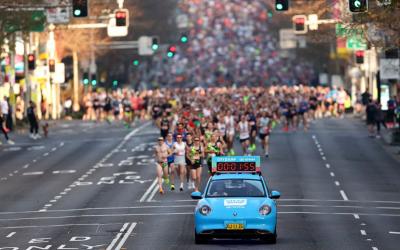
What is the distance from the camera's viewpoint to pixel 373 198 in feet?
141

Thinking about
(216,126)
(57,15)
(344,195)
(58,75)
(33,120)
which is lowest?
(344,195)

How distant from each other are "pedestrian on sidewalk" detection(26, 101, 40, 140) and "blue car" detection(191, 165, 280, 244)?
1438 inches

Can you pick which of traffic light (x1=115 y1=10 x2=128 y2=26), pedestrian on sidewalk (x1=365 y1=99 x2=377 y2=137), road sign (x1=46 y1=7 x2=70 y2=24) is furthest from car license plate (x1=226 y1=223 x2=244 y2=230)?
road sign (x1=46 y1=7 x2=70 y2=24)

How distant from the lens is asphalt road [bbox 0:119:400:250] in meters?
33.2

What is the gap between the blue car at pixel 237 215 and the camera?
30.9 metres

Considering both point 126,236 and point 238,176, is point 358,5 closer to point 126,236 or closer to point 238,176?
point 238,176

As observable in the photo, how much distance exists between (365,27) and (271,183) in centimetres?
954

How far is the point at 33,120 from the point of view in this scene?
68.4 m

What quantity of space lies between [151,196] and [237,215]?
42.6ft

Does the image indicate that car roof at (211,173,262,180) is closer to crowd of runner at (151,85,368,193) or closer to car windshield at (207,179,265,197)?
car windshield at (207,179,265,197)

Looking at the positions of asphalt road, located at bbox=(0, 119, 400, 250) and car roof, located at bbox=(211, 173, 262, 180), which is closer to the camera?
car roof, located at bbox=(211, 173, 262, 180)

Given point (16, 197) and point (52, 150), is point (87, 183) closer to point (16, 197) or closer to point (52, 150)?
point (16, 197)

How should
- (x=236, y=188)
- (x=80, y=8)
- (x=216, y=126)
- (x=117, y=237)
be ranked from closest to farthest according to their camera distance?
(x=236, y=188)
(x=117, y=237)
(x=80, y=8)
(x=216, y=126)

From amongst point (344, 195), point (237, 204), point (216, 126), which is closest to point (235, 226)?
point (237, 204)
